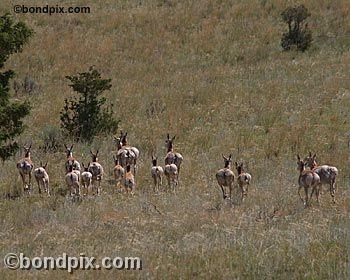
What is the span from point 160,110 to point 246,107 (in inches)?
109

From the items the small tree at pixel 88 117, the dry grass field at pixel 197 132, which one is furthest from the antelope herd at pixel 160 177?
the small tree at pixel 88 117

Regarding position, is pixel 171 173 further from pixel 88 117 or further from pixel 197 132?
pixel 88 117

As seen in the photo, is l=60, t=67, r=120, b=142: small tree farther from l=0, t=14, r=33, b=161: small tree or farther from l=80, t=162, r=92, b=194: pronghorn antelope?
l=80, t=162, r=92, b=194: pronghorn antelope

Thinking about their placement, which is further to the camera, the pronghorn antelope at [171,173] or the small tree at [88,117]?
the small tree at [88,117]

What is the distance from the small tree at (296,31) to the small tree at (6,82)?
16.8 meters


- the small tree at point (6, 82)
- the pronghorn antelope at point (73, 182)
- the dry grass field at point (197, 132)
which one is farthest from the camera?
the small tree at point (6, 82)

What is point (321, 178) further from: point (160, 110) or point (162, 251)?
point (160, 110)

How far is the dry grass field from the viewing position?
8445 mm

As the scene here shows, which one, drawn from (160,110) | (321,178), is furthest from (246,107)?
(321,178)

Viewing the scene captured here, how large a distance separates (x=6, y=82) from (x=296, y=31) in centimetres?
1750

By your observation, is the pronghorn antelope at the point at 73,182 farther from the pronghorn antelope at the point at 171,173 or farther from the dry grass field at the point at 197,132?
the pronghorn antelope at the point at 171,173

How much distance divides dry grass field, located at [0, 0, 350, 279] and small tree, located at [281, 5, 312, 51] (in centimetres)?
51

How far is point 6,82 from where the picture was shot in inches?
546

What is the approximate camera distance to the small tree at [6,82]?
1323 centimetres
